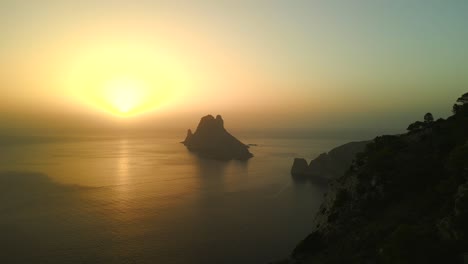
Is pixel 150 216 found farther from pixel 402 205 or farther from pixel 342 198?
pixel 402 205

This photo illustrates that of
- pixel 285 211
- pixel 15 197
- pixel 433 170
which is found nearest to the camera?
pixel 433 170

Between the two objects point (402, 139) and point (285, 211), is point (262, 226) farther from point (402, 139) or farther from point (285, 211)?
point (402, 139)

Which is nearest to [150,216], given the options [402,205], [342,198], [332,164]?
[342,198]

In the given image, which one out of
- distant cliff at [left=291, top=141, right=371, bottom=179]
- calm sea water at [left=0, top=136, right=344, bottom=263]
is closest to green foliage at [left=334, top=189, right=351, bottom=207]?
calm sea water at [left=0, top=136, right=344, bottom=263]

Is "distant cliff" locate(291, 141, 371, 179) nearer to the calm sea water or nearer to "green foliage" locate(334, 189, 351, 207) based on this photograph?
the calm sea water

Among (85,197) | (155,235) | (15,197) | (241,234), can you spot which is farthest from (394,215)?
(15,197)

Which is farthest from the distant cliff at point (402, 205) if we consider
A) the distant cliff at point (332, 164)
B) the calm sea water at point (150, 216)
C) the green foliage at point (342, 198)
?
the distant cliff at point (332, 164)
